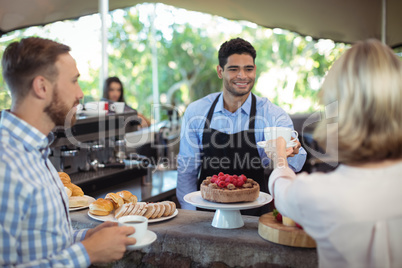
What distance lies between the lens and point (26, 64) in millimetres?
1640

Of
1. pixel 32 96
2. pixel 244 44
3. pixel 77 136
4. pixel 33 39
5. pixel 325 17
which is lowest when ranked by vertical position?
pixel 77 136

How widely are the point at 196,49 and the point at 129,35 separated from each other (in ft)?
6.09

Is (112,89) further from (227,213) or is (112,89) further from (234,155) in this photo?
(227,213)

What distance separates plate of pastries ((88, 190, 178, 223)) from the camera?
2.22 meters

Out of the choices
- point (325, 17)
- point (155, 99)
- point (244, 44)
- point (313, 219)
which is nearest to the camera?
point (313, 219)

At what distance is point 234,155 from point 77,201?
1.24 metres

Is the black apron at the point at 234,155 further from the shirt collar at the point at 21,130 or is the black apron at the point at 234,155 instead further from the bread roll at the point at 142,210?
the shirt collar at the point at 21,130

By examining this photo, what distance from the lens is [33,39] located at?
66.9 inches

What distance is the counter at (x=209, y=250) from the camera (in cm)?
187

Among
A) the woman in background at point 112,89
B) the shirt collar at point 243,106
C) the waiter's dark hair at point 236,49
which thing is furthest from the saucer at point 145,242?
the woman in background at point 112,89

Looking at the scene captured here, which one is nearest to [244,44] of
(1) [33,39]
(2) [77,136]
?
(2) [77,136]

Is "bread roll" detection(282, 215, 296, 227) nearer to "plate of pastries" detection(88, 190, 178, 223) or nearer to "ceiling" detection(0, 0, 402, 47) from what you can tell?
"plate of pastries" detection(88, 190, 178, 223)

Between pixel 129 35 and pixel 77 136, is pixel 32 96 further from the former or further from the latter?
pixel 129 35

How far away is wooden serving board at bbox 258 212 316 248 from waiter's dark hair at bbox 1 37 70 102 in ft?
3.60
